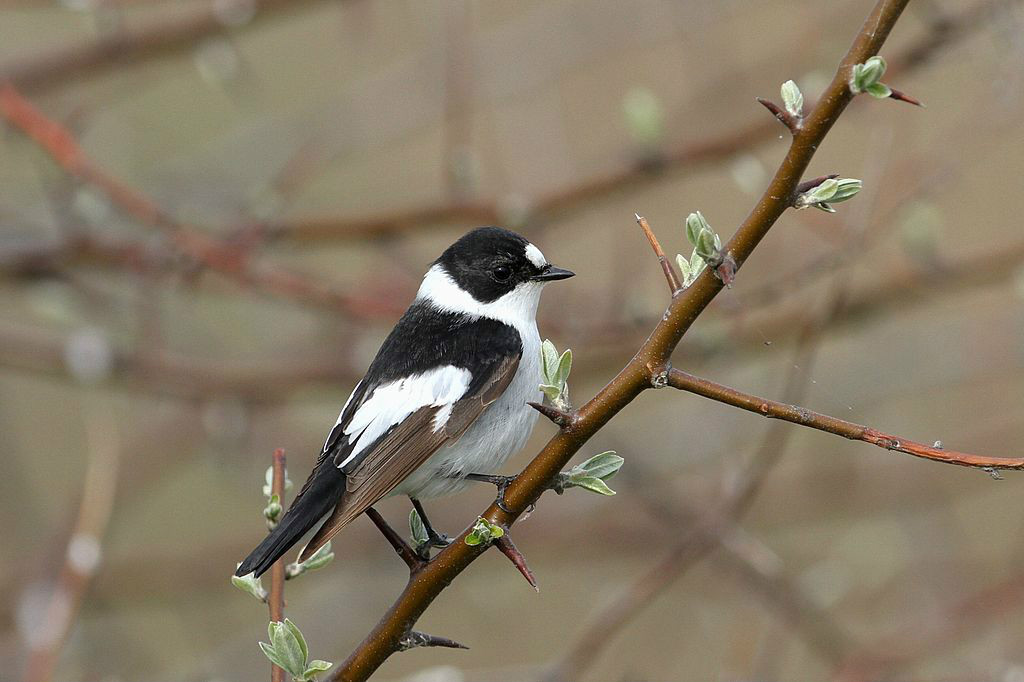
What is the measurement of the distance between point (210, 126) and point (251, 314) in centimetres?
115

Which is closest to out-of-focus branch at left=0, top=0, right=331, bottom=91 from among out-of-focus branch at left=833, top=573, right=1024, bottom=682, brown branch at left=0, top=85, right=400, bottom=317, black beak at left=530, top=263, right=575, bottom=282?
brown branch at left=0, top=85, right=400, bottom=317

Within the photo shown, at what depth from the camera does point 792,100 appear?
182 centimetres

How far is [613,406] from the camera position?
1913 millimetres

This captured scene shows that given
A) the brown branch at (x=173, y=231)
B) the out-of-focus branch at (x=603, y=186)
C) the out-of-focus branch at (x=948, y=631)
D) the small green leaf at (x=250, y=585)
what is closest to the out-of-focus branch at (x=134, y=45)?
the brown branch at (x=173, y=231)

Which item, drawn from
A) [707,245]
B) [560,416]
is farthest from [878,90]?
[560,416]

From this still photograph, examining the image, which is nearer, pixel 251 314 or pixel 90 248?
pixel 90 248

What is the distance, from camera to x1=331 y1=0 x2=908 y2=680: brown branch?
5.58 ft

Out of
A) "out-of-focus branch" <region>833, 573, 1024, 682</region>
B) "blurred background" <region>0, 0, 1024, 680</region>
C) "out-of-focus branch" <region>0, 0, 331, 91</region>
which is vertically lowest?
"out-of-focus branch" <region>833, 573, 1024, 682</region>

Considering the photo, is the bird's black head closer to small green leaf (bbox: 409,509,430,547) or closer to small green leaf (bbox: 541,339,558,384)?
small green leaf (bbox: 409,509,430,547)

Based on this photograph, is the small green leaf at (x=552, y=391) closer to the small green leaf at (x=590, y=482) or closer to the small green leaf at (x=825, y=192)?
the small green leaf at (x=590, y=482)

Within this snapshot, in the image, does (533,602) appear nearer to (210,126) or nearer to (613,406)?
(210,126)

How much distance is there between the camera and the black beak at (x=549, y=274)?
360cm

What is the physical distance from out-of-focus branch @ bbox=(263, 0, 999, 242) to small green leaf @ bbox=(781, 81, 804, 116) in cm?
230

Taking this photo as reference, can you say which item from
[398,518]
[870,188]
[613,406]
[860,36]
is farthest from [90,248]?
[860,36]
